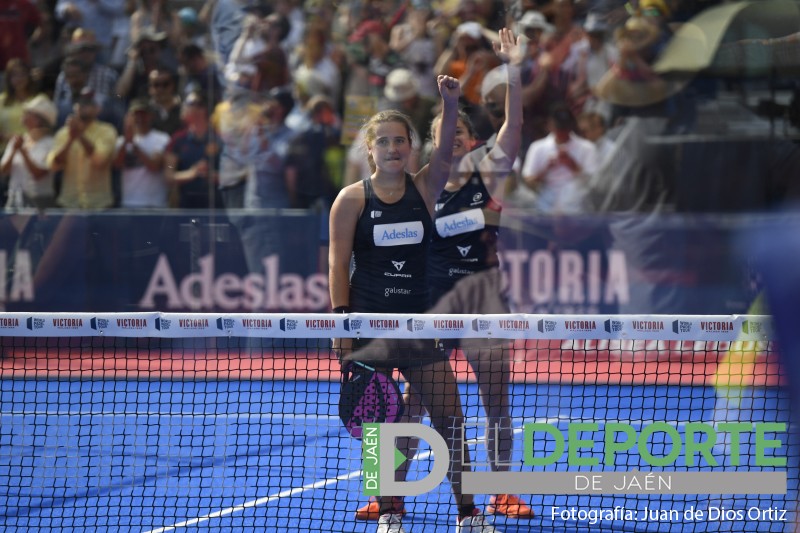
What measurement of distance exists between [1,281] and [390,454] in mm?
5992

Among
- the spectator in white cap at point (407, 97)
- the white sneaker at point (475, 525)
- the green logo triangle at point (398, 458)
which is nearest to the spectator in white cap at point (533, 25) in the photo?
the spectator in white cap at point (407, 97)

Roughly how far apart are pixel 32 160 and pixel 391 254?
6.11m

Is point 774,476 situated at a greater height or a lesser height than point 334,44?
lesser

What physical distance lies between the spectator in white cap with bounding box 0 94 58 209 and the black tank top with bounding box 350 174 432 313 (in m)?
5.56

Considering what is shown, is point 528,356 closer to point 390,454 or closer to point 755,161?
point 755,161

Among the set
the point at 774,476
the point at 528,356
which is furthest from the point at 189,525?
the point at 528,356

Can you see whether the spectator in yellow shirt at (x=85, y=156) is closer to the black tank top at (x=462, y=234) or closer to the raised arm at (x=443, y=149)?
the black tank top at (x=462, y=234)

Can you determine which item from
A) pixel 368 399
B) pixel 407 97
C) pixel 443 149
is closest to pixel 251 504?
pixel 368 399

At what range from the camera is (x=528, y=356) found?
364 inches

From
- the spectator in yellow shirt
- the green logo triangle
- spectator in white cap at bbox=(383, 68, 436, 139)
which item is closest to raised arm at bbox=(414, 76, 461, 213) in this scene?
the green logo triangle

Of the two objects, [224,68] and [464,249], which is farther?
[224,68]

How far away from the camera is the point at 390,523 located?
5027mm

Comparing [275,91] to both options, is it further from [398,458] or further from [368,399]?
[398,458]

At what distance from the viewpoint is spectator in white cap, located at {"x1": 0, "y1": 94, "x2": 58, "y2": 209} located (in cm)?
991
